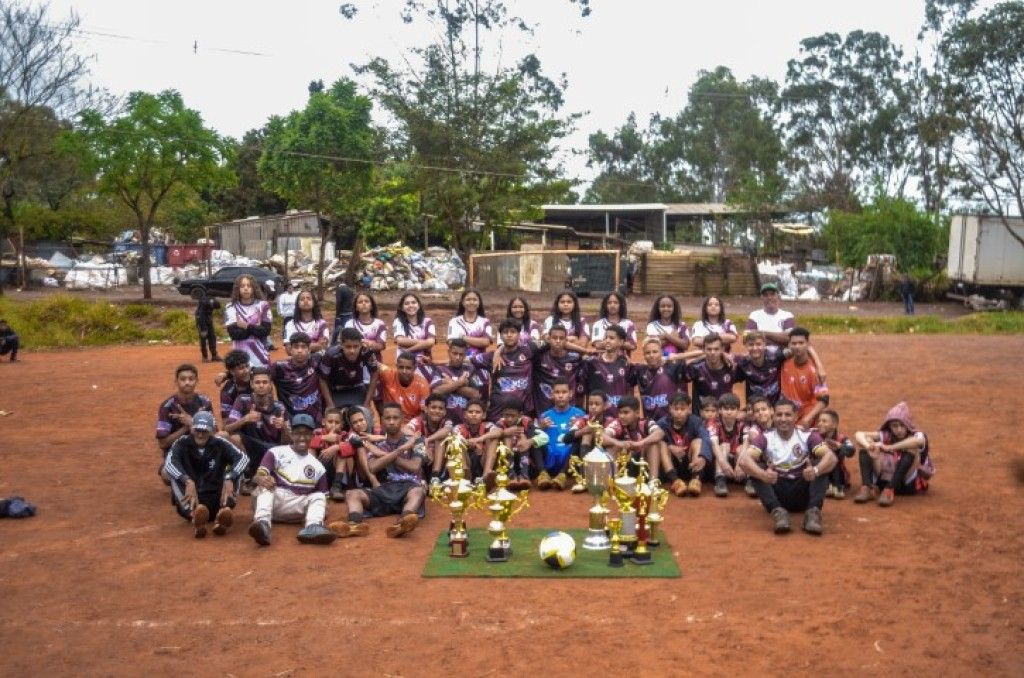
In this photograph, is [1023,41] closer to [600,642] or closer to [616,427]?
[616,427]

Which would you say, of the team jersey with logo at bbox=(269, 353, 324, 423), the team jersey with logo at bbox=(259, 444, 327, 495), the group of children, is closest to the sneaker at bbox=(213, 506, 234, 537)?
the group of children

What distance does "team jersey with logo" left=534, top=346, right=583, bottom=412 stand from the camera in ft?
35.2

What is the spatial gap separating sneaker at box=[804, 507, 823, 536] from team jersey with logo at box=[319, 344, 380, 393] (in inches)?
160

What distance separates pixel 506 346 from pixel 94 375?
9.56 m

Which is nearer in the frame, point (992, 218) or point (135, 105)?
point (135, 105)

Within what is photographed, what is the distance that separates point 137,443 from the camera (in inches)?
480

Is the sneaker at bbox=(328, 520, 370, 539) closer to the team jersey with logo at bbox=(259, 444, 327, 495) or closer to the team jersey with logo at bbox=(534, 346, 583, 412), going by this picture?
the team jersey with logo at bbox=(259, 444, 327, 495)

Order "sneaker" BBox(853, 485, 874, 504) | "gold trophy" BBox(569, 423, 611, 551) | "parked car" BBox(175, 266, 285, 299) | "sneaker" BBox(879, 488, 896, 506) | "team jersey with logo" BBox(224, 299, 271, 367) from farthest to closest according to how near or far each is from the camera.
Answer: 1. "parked car" BBox(175, 266, 285, 299)
2. "team jersey with logo" BBox(224, 299, 271, 367)
3. "sneaker" BBox(853, 485, 874, 504)
4. "sneaker" BBox(879, 488, 896, 506)
5. "gold trophy" BBox(569, 423, 611, 551)

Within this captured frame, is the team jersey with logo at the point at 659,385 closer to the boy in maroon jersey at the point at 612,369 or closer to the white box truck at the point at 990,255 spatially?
the boy in maroon jersey at the point at 612,369

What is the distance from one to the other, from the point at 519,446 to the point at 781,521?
249cm

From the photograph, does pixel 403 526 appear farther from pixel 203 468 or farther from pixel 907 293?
pixel 907 293

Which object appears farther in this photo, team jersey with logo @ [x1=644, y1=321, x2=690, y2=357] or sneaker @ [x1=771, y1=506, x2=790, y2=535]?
team jersey with logo @ [x1=644, y1=321, x2=690, y2=357]

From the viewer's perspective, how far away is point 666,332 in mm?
10992

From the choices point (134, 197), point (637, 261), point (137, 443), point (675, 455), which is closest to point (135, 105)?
point (134, 197)
